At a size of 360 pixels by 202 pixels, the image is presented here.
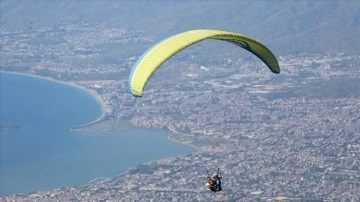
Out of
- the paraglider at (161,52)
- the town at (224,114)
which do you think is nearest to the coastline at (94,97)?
the town at (224,114)

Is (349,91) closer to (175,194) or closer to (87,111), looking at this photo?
(87,111)

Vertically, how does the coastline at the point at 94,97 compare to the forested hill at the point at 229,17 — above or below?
below

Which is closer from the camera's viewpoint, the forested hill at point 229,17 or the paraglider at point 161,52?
the paraglider at point 161,52

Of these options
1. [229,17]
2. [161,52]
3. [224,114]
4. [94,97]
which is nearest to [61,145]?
[224,114]

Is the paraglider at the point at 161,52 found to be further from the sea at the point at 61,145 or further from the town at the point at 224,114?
the sea at the point at 61,145

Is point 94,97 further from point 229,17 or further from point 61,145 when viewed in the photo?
point 229,17

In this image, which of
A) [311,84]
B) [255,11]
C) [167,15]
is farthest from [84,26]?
[311,84]

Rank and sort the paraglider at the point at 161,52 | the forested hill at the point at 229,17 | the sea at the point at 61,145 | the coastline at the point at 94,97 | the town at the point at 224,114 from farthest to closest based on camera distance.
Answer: the forested hill at the point at 229,17
the coastline at the point at 94,97
the sea at the point at 61,145
the town at the point at 224,114
the paraglider at the point at 161,52
